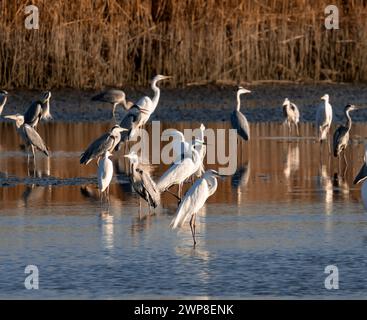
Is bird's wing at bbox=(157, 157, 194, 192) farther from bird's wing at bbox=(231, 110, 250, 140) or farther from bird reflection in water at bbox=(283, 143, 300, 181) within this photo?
bird's wing at bbox=(231, 110, 250, 140)

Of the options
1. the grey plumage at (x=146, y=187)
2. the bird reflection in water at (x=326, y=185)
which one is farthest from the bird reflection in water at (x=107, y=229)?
the bird reflection in water at (x=326, y=185)

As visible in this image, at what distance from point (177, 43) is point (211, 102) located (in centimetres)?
158

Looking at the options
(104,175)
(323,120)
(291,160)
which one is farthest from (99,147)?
(323,120)

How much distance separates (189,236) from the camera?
33.8 feet

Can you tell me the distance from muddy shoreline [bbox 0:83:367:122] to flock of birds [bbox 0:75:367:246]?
2.71 ft

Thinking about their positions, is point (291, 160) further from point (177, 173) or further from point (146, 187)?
point (146, 187)

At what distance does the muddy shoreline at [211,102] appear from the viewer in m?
19.5

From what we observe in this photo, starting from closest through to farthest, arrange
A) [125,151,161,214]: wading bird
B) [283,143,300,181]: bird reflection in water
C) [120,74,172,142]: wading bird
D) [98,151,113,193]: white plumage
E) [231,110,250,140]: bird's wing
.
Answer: [125,151,161,214]: wading bird < [98,151,113,193]: white plumage < [283,143,300,181]: bird reflection in water < [231,110,250,140]: bird's wing < [120,74,172,142]: wading bird

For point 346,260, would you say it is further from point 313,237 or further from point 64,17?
point 64,17

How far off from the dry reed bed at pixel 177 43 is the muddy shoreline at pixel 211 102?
0.37 meters

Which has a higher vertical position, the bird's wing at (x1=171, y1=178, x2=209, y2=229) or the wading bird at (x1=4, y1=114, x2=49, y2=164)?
the wading bird at (x1=4, y1=114, x2=49, y2=164)

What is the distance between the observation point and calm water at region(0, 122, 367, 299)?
8430mm

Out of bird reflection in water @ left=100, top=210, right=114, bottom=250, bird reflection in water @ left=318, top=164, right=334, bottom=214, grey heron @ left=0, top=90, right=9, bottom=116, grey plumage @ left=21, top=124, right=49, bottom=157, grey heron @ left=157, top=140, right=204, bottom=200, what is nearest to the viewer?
bird reflection in water @ left=100, top=210, right=114, bottom=250

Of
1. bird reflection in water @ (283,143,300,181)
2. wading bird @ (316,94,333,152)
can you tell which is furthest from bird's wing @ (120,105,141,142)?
wading bird @ (316,94,333,152)
